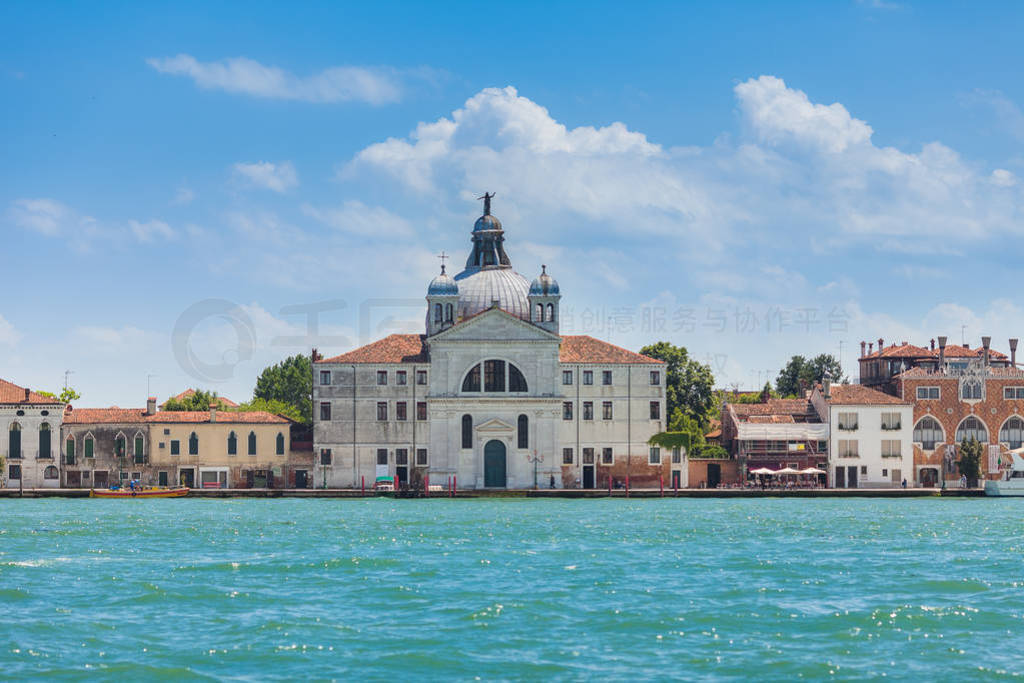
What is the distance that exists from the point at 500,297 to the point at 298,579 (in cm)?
4360

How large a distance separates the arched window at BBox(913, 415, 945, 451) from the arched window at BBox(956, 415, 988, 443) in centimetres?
85

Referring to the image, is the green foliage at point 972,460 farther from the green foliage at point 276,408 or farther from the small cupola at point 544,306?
the green foliage at point 276,408

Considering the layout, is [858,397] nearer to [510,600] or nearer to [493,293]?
[493,293]

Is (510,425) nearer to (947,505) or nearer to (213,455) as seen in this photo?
(213,455)

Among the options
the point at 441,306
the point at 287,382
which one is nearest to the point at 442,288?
the point at 441,306

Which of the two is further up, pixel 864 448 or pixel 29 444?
pixel 29 444

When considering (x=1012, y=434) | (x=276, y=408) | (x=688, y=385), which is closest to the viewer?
(x=1012, y=434)

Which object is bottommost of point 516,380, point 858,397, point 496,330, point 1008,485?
point 1008,485

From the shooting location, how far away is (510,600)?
25.5 meters

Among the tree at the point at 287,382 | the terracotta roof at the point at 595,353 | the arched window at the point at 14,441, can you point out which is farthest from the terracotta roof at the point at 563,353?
the tree at the point at 287,382

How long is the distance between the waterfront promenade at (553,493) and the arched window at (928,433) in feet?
15.1

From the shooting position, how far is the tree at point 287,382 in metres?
104

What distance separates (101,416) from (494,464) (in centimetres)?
1894

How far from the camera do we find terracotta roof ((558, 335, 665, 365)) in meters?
66.2
